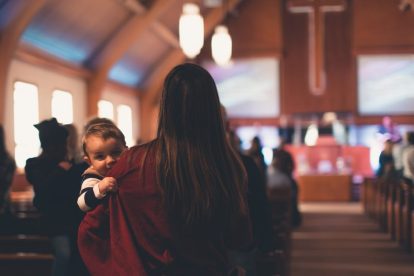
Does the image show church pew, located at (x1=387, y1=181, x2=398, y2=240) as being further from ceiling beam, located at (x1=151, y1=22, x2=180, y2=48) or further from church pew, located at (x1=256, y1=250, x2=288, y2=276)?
ceiling beam, located at (x1=151, y1=22, x2=180, y2=48)

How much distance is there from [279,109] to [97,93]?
18.0 ft

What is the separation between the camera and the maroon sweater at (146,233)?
5.82ft

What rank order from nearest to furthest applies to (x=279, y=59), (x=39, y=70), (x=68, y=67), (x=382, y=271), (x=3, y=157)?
(x=3, y=157) < (x=382, y=271) < (x=39, y=70) < (x=68, y=67) < (x=279, y=59)

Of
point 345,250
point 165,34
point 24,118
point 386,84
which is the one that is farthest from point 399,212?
point 386,84

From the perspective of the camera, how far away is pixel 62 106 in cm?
1145

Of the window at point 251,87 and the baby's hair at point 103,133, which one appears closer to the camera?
the baby's hair at point 103,133

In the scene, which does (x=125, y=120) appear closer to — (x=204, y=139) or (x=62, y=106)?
(x=62, y=106)

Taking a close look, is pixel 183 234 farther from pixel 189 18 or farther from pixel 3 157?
pixel 189 18

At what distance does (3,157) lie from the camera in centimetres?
477

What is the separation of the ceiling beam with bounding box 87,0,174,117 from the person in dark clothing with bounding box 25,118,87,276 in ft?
29.3

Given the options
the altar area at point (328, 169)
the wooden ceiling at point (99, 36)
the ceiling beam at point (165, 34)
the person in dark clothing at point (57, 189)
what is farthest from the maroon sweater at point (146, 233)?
the altar area at point (328, 169)

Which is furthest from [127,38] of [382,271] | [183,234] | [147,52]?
[183,234]

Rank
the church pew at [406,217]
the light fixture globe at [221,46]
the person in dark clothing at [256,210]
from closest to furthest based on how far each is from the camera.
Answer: the person in dark clothing at [256,210]
the church pew at [406,217]
the light fixture globe at [221,46]

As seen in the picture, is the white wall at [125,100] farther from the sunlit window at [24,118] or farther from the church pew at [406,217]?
the church pew at [406,217]
